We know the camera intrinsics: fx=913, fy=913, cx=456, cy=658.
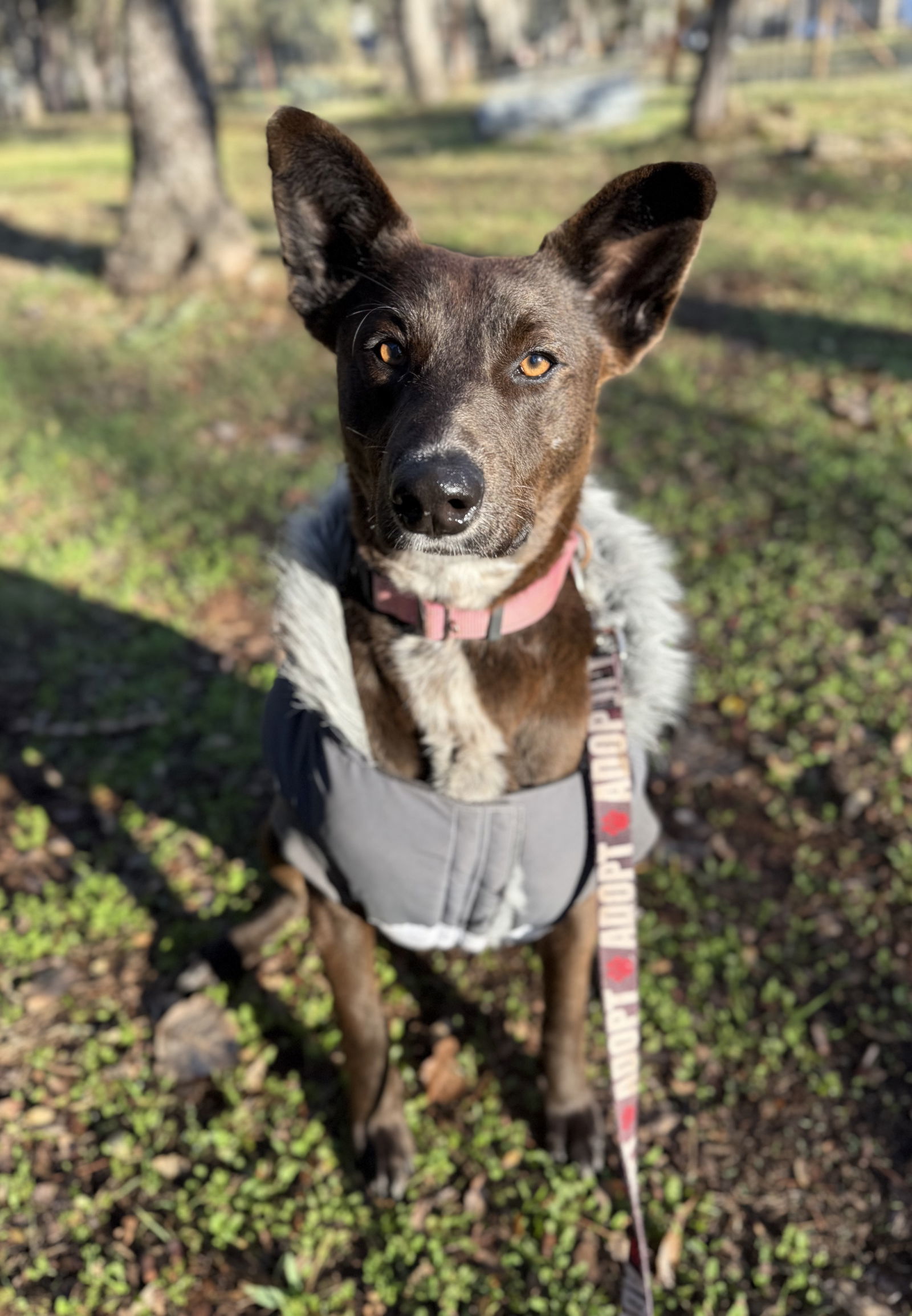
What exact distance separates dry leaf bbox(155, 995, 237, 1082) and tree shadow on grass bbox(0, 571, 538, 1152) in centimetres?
9

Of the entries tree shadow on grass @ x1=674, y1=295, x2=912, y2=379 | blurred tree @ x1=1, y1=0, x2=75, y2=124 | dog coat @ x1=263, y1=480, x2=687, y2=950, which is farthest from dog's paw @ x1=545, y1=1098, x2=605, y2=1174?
blurred tree @ x1=1, y1=0, x2=75, y2=124

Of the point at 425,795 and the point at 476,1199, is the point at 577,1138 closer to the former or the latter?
the point at 476,1199

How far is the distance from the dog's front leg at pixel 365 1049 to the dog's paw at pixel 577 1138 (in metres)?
0.43

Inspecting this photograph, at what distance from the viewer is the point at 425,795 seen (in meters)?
2.24

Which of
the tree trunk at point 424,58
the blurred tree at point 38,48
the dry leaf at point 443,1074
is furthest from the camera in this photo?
the blurred tree at point 38,48

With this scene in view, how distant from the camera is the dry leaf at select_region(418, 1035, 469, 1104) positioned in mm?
2934

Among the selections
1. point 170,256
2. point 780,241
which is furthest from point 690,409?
point 170,256

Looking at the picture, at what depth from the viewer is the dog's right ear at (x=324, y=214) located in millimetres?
2143

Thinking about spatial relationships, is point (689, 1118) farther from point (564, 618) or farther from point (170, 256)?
point (170, 256)

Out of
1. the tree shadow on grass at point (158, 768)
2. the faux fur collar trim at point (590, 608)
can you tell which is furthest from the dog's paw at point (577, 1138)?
the faux fur collar trim at point (590, 608)

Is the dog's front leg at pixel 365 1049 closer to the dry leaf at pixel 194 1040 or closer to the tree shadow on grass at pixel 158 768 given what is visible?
the tree shadow on grass at pixel 158 768

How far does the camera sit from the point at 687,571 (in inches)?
199

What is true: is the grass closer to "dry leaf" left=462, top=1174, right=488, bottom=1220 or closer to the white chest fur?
"dry leaf" left=462, top=1174, right=488, bottom=1220

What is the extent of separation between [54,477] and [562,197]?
28.8 ft
